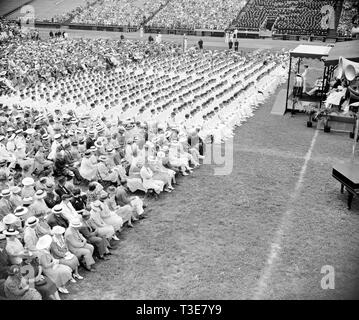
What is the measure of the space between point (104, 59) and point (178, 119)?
1328 centimetres

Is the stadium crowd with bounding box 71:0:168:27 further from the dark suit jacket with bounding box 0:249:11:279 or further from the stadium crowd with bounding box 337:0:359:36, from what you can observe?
the dark suit jacket with bounding box 0:249:11:279

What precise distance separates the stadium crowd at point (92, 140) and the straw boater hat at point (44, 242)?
0.7 inches

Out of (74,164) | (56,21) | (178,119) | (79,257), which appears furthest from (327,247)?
(56,21)

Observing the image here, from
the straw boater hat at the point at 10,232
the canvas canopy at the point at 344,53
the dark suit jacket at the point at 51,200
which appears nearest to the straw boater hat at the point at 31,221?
the straw boater hat at the point at 10,232

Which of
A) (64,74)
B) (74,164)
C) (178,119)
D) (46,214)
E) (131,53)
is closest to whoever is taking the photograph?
(46,214)

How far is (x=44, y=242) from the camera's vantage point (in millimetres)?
6648

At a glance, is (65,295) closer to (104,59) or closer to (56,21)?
(104,59)

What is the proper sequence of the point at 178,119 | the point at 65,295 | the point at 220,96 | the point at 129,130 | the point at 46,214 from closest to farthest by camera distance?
the point at 65,295
the point at 46,214
the point at 129,130
the point at 178,119
the point at 220,96

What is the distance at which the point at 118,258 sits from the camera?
7.56 metres

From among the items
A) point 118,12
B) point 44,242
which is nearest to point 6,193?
point 44,242

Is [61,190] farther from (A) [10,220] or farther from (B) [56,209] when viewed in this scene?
(A) [10,220]

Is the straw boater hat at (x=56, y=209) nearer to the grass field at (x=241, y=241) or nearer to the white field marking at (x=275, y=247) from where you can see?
the grass field at (x=241, y=241)

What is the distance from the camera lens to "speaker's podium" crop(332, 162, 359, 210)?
888 centimetres

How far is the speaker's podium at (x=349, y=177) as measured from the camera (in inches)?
349
